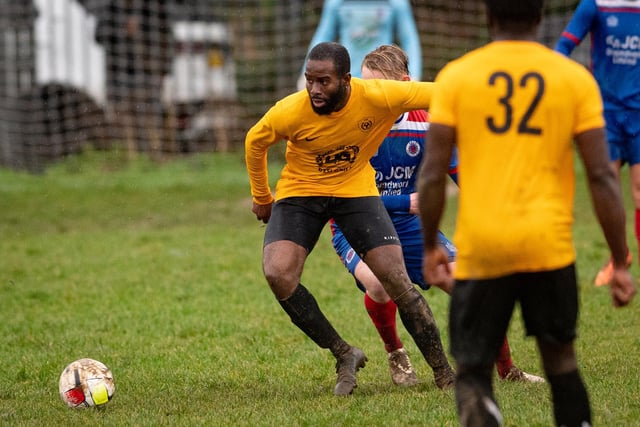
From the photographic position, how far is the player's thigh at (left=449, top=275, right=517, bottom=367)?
361 cm

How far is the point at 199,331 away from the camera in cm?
743

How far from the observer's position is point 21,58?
16312 millimetres

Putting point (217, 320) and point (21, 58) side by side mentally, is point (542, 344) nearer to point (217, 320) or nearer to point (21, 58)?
point (217, 320)

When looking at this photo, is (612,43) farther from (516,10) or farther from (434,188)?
(434,188)

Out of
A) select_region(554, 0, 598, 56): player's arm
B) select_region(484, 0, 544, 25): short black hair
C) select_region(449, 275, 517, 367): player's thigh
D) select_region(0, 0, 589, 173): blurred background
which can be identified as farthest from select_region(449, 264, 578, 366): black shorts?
select_region(0, 0, 589, 173): blurred background

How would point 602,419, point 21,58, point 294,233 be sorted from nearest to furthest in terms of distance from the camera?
point 602,419 → point 294,233 → point 21,58

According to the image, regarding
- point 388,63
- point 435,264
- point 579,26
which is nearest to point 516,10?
point 435,264

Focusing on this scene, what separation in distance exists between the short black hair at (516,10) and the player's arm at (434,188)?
1.32ft

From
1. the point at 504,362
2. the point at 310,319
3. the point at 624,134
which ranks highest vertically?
the point at 624,134

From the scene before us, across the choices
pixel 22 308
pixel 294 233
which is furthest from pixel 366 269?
pixel 22 308

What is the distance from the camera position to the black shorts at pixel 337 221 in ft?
17.8

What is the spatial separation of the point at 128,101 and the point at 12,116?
1.76 metres

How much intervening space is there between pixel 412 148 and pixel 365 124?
721 millimetres

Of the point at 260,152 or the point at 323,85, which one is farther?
the point at 260,152
